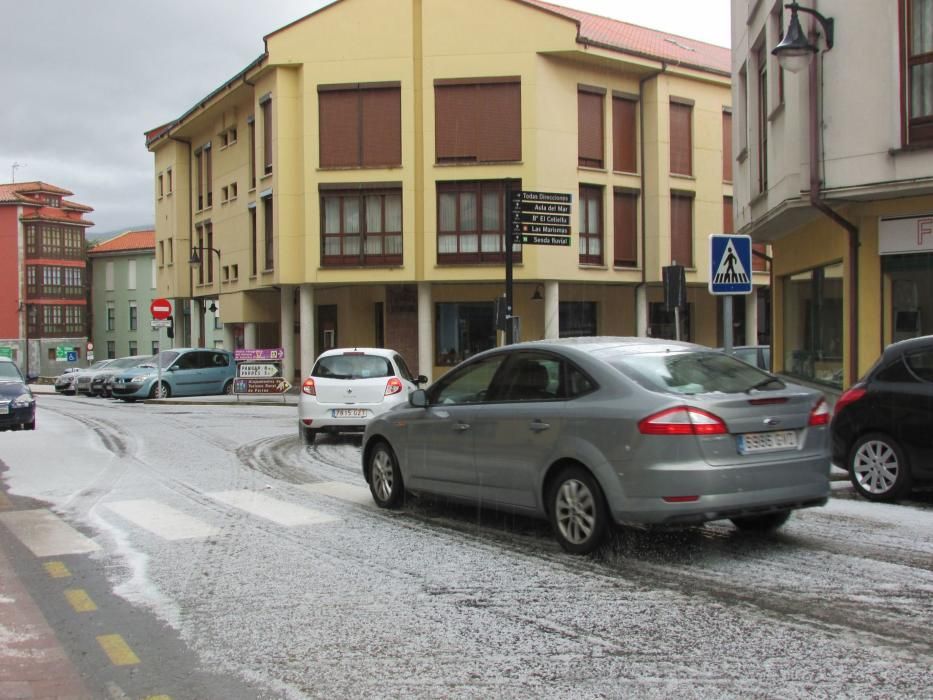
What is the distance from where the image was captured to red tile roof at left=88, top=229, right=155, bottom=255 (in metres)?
80.8

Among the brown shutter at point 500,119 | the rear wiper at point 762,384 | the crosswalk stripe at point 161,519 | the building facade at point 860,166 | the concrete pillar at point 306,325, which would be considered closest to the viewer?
the rear wiper at point 762,384

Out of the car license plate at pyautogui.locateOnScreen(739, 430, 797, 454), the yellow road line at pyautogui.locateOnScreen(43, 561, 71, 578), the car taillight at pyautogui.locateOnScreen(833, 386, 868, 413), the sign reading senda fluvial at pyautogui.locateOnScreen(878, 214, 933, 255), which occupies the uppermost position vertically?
the sign reading senda fluvial at pyautogui.locateOnScreen(878, 214, 933, 255)

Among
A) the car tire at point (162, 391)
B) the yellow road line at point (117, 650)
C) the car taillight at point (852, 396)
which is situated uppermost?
the car taillight at point (852, 396)

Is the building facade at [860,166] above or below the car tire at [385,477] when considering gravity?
above

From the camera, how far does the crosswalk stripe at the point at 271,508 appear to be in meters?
8.27

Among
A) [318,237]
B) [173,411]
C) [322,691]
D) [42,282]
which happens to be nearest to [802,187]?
[322,691]

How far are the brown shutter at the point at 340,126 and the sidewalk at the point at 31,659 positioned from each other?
2748 cm

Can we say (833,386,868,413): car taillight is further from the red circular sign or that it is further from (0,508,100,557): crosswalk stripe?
the red circular sign

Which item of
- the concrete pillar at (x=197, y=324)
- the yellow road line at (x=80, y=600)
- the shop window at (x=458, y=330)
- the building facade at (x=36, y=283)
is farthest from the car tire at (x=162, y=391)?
the building facade at (x=36, y=283)

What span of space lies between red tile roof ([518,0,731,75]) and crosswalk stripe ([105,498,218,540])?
2612 cm

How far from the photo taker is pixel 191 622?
5223 mm

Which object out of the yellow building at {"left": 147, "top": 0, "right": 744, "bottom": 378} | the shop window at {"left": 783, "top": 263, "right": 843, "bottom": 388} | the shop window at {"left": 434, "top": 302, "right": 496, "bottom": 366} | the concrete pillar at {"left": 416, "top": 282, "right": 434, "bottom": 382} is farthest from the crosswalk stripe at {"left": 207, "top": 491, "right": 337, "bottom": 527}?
the shop window at {"left": 434, "top": 302, "right": 496, "bottom": 366}

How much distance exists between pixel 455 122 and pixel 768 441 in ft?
87.3

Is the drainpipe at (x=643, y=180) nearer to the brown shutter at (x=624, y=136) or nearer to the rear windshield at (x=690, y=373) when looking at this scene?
the brown shutter at (x=624, y=136)
